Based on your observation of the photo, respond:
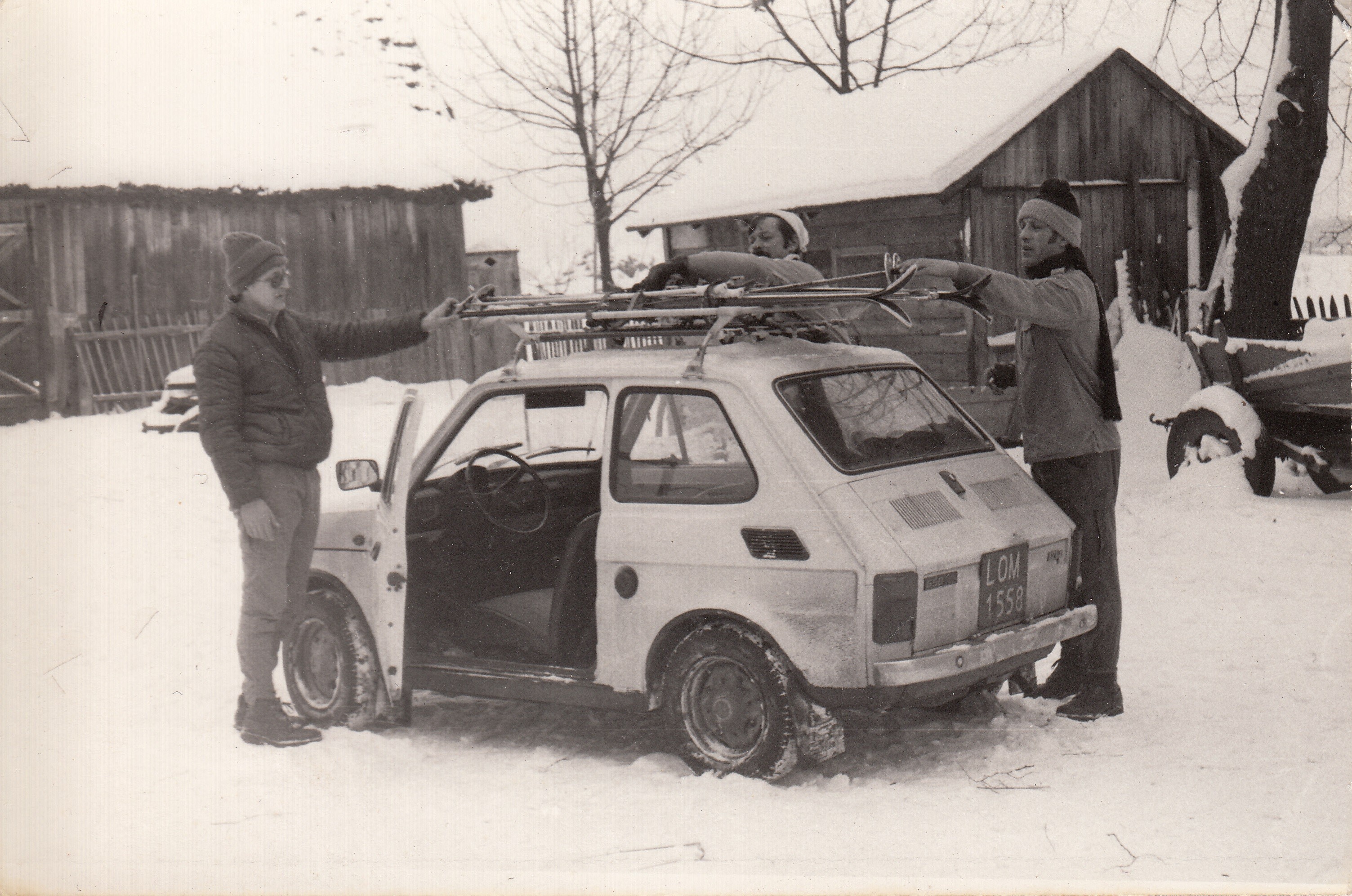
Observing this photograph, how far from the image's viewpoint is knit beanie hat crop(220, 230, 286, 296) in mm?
5645

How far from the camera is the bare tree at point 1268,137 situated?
1079cm

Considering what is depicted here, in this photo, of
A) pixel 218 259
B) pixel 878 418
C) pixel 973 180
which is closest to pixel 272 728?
pixel 878 418

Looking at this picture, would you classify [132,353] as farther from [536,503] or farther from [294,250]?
[536,503]

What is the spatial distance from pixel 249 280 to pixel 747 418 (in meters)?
2.28

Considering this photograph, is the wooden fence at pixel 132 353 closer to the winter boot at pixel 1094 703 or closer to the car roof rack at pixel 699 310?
the car roof rack at pixel 699 310

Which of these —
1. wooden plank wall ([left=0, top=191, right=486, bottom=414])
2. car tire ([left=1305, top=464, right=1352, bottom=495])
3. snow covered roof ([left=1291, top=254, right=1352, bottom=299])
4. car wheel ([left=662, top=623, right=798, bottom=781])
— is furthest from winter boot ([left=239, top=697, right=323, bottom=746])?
wooden plank wall ([left=0, top=191, right=486, bottom=414])

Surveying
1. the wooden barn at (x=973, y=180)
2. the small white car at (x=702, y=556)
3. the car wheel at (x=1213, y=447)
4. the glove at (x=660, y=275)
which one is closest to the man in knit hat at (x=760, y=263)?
the glove at (x=660, y=275)

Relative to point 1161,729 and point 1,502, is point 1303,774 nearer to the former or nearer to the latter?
point 1161,729

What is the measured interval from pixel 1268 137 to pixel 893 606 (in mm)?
8605

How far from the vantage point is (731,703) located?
4922 mm

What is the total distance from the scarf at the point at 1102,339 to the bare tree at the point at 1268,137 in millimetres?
5884

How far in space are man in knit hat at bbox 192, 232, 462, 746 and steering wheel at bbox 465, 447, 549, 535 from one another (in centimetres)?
64

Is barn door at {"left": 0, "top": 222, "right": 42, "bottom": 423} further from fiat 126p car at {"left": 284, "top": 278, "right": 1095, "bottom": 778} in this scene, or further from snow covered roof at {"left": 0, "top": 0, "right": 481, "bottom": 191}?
fiat 126p car at {"left": 284, "top": 278, "right": 1095, "bottom": 778}

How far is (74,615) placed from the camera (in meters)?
6.76
